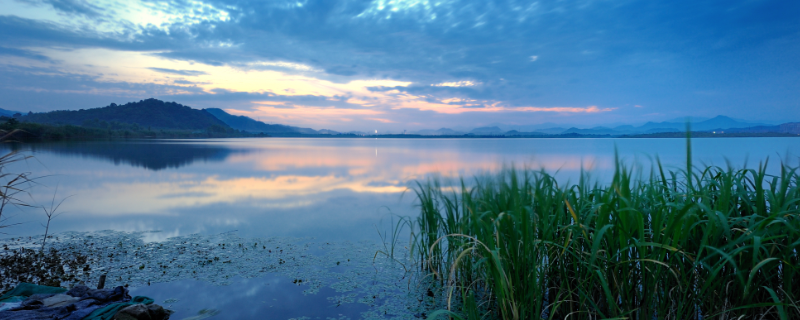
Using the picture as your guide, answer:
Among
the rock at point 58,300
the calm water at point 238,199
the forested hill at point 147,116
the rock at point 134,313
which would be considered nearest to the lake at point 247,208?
the calm water at point 238,199

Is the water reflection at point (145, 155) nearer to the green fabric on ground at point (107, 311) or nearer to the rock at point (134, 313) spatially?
the green fabric on ground at point (107, 311)

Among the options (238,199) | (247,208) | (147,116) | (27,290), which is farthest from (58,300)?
(147,116)

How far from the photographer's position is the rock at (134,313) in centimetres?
356

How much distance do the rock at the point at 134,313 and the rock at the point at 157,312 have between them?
0.11 metres

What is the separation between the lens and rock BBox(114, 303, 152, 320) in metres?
3.56

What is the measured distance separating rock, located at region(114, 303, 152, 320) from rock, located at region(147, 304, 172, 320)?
107mm

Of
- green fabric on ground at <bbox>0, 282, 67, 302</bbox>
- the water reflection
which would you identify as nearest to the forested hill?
the water reflection

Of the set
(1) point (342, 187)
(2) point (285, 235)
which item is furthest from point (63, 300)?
(1) point (342, 187)

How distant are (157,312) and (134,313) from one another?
33cm

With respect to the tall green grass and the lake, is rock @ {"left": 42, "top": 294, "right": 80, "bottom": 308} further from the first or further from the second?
the tall green grass

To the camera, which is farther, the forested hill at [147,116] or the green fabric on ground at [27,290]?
the forested hill at [147,116]

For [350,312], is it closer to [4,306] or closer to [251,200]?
[4,306]

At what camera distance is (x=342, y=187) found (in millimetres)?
14930

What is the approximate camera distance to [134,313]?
362 cm
